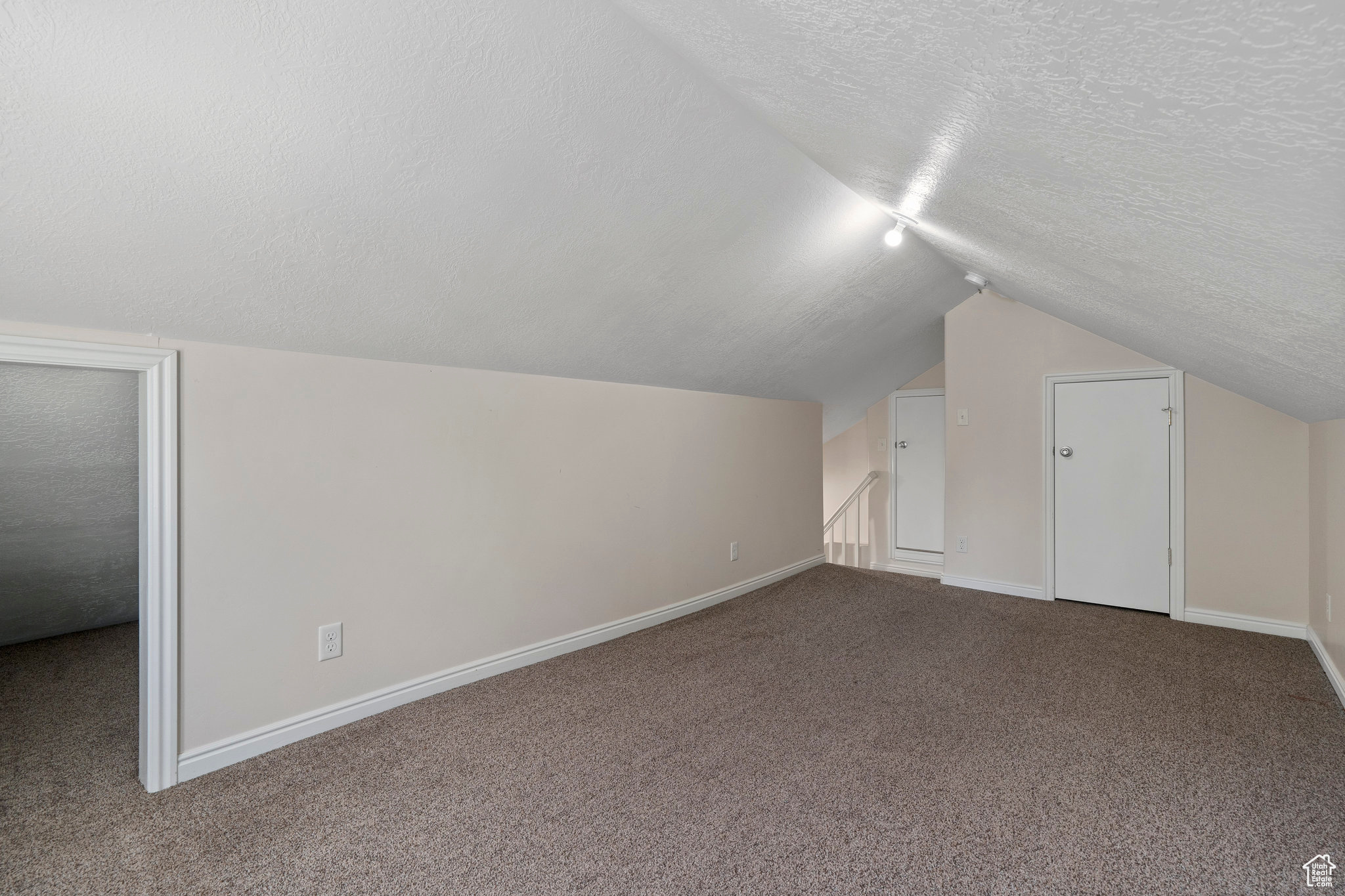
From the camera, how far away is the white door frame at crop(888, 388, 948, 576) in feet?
17.5

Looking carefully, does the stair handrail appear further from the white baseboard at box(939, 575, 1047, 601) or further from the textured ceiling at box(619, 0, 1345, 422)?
the textured ceiling at box(619, 0, 1345, 422)

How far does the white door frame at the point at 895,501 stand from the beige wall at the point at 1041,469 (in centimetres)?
91

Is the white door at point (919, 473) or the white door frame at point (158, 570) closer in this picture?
the white door frame at point (158, 570)

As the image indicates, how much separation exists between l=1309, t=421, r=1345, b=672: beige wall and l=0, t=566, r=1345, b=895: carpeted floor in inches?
9.5

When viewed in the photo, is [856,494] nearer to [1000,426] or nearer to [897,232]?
[1000,426]

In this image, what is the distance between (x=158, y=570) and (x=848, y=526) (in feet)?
19.8

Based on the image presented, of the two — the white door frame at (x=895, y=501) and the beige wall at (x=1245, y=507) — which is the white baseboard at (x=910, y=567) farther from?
the beige wall at (x=1245, y=507)

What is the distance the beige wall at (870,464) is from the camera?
570 cm

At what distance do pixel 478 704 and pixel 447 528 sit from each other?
2.28 feet

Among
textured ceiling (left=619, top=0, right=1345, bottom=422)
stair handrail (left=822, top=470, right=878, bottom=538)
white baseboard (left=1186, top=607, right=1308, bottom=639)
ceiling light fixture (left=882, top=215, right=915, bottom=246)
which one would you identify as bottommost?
white baseboard (left=1186, top=607, right=1308, bottom=639)

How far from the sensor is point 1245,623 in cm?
343

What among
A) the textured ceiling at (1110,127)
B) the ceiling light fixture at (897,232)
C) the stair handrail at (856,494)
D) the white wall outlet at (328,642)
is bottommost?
the white wall outlet at (328,642)

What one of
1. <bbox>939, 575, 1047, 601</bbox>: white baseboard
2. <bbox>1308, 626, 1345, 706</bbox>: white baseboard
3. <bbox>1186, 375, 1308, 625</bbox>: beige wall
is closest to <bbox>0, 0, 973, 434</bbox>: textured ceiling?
<bbox>1186, 375, 1308, 625</bbox>: beige wall

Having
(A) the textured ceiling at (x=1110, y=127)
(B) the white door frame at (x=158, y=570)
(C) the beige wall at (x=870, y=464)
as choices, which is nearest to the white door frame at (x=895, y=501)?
(C) the beige wall at (x=870, y=464)
